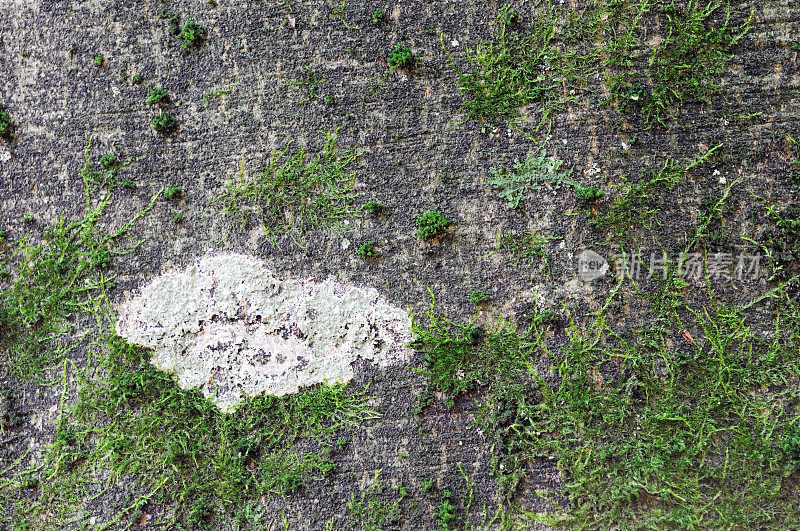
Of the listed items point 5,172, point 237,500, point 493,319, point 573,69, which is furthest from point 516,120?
point 5,172

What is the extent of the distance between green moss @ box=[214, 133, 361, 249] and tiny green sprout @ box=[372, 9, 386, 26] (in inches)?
18.6

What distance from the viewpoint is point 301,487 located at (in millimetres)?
1833

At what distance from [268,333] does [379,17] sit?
51.4 inches

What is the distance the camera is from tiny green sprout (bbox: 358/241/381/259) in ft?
6.10

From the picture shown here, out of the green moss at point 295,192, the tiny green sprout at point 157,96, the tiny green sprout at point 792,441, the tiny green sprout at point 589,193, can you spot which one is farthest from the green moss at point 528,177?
the tiny green sprout at point 157,96

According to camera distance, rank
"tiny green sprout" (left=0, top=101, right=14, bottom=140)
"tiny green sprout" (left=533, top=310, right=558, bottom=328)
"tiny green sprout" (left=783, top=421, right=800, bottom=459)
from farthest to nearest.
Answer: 1. "tiny green sprout" (left=0, top=101, right=14, bottom=140)
2. "tiny green sprout" (left=533, top=310, right=558, bottom=328)
3. "tiny green sprout" (left=783, top=421, right=800, bottom=459)

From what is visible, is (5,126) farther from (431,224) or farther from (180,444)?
(431,224)

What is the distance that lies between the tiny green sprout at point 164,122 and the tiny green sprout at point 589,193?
1610mm

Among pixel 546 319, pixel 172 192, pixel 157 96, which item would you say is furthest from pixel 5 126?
pixel 546 319

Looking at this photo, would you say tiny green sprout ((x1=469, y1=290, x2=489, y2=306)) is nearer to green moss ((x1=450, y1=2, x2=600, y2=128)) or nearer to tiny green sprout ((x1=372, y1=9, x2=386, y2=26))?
green moss ((x1=450, y1=2, x2=600, y2=128))

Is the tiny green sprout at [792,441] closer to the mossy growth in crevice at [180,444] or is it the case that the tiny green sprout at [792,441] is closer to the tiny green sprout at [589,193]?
the tiny green sprout at [589,193]

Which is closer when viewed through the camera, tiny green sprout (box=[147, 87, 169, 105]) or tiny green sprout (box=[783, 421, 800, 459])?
tiny green sprout (box=[783, 421, 800, 459])

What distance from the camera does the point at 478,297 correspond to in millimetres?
1844

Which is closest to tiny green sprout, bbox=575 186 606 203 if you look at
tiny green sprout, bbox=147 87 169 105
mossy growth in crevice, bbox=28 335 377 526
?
mossy growth in crevice, bbox=28 335 377 526
